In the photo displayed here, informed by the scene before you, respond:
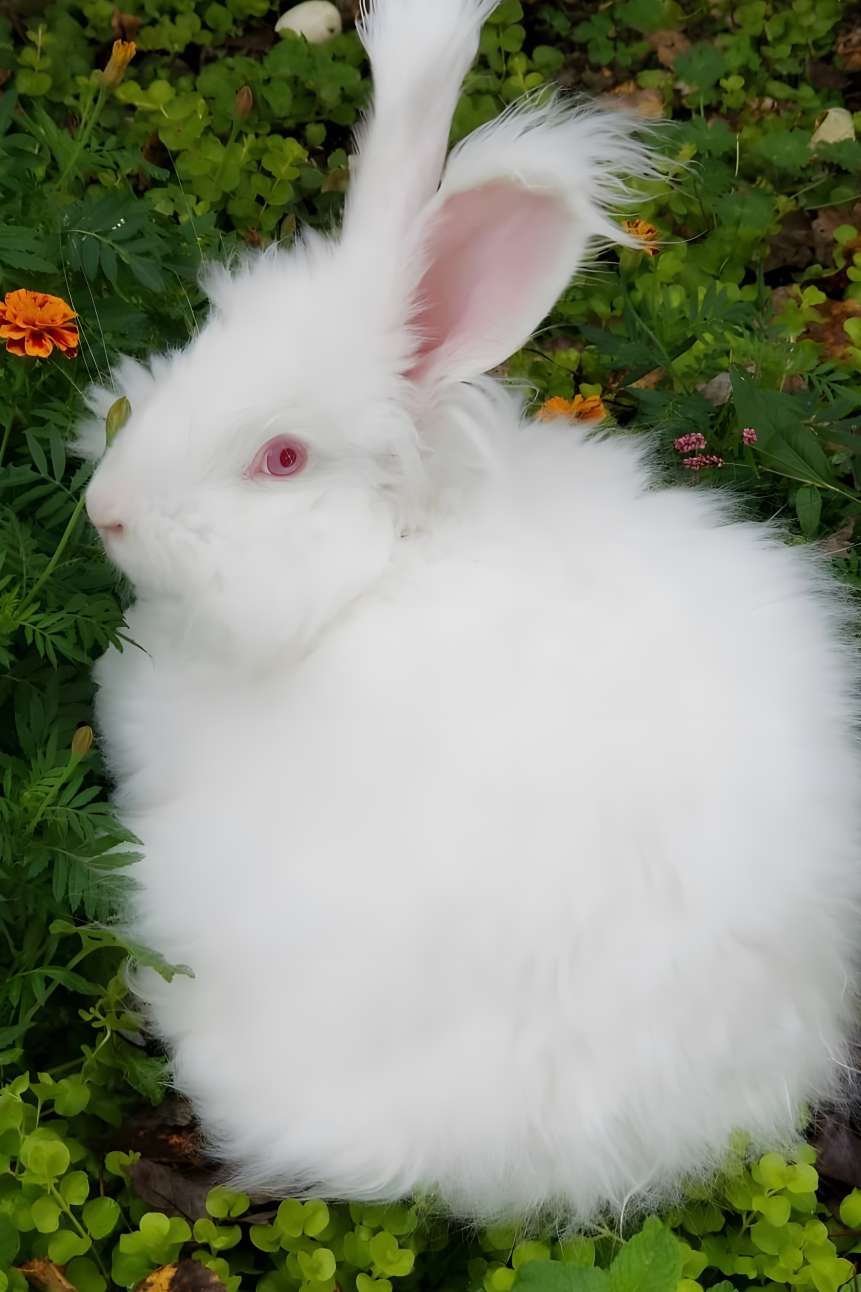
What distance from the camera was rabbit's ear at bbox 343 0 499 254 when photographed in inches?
71.1

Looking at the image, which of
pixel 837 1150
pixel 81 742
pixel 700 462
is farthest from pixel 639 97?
pixel 837 1150

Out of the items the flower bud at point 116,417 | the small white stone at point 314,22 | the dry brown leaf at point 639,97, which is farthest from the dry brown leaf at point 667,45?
the flower bud at point 116,417

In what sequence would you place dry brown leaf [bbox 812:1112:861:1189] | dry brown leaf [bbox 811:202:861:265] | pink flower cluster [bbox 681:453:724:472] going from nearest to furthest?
dry brown leaf [bbox 812:1112:861:1189] → pink flower cluster [bbox 681:453:724:472] → dry brown leaf [bbox 811:202:861:265]

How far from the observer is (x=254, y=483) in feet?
6.45

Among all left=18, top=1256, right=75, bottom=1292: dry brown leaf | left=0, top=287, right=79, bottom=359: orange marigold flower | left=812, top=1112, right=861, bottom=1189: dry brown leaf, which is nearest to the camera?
left=18, top=1256, right=75, bottom=1292: dry brown leaf

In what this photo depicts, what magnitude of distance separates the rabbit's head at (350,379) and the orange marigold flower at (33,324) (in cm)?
22

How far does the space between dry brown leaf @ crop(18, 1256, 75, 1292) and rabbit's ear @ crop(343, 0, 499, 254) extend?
1732 mm

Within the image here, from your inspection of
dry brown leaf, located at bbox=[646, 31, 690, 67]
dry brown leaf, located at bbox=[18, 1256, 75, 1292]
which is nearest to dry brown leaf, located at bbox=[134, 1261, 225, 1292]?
dry brown leaf, located at bbox=[18, 1256, 75, 1292]

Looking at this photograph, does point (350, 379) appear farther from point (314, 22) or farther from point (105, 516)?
point (314, 22)

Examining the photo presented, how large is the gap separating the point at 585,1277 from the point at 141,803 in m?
1.14

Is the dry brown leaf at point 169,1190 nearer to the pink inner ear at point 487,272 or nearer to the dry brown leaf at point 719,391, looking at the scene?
the pink inner ear at point 487,272

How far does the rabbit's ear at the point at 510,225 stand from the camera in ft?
5.93

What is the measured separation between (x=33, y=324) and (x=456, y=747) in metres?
1.05

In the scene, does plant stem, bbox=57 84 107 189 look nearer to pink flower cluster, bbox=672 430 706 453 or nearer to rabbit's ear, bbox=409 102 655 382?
rabbit's ear, bbox=409 102 655 382
